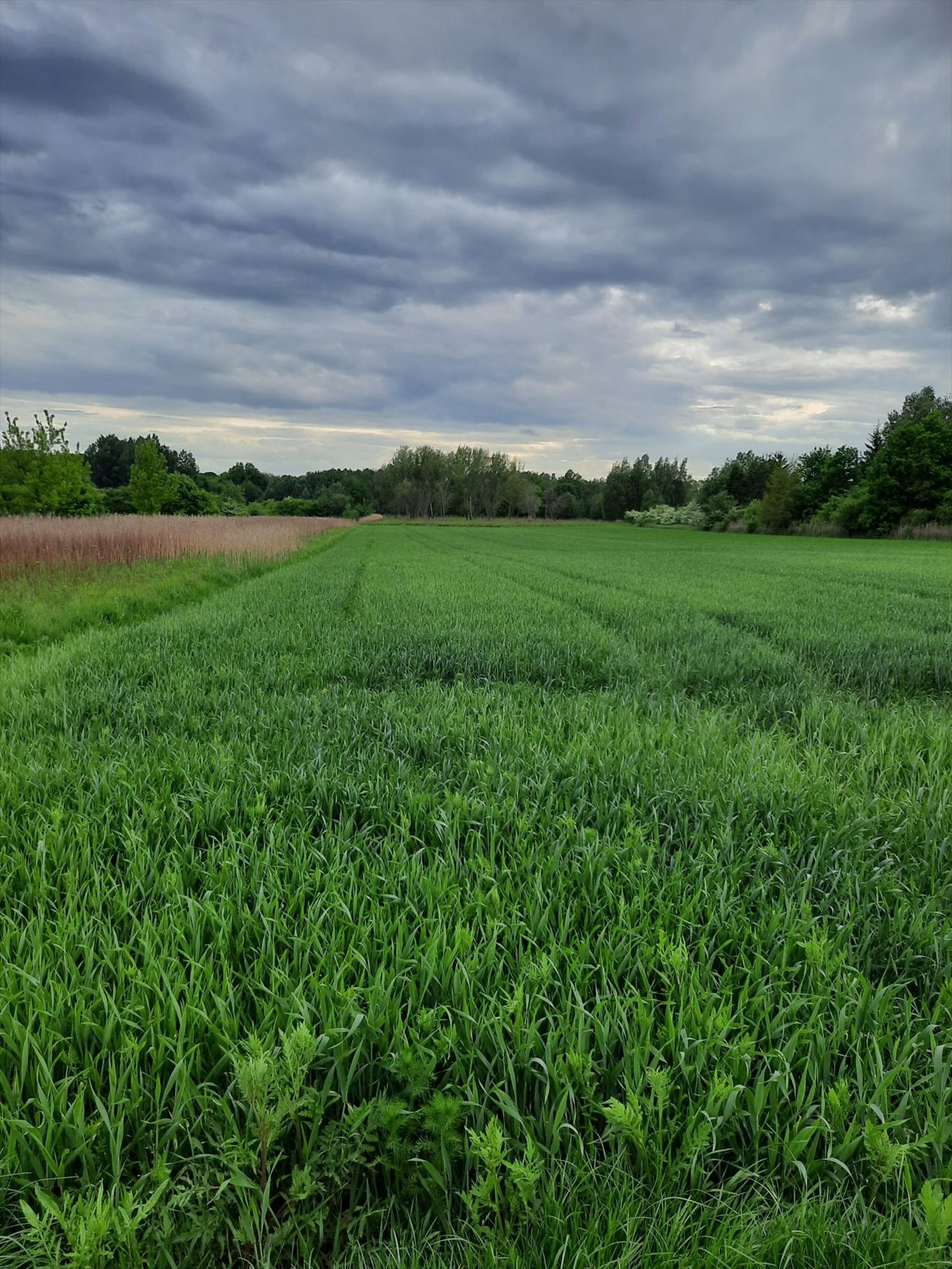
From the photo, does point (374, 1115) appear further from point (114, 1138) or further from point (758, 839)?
point (758, 839)

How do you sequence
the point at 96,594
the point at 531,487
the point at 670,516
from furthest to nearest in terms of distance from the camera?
the point at 531,487, the point at 670,516, the point at 96,594

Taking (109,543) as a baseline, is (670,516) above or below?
above

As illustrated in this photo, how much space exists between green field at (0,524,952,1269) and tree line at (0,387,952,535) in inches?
1175

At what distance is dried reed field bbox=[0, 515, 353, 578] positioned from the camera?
13.3 metres

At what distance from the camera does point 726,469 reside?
92.2m

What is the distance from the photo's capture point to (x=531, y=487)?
4616 inches

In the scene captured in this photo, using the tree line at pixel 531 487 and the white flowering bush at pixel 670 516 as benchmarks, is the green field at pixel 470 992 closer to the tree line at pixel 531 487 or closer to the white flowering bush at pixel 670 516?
the tree line at pixel 531 487

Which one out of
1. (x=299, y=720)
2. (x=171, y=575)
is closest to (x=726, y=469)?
(x=171, y=575)

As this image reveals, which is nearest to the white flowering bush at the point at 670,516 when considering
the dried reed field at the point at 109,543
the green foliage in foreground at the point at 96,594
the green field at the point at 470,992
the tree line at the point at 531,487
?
the tree line at the point at 531,487

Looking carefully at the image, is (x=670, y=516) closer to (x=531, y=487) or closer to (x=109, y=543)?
(x=531, y=487)

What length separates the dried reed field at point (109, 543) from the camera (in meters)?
13.3

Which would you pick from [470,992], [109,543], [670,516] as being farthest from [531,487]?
[470,992]

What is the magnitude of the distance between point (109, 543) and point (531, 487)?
4194 inches

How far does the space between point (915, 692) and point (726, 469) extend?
9584 centimetres
